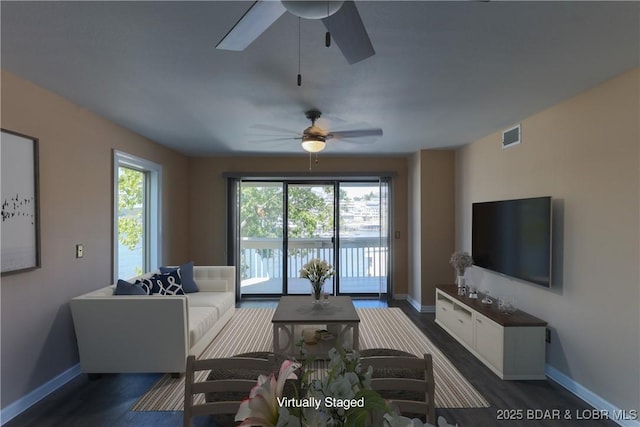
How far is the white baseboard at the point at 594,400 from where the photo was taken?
88.2 inches

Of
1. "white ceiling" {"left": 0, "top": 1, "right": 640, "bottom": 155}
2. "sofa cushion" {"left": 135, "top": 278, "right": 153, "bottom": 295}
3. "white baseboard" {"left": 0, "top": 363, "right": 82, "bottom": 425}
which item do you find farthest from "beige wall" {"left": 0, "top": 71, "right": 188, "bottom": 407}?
"sofa cushion" {"left": 135, "top": 278, "right": 153, "bottom": 295}

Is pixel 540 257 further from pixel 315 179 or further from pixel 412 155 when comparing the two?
pixel 315 179

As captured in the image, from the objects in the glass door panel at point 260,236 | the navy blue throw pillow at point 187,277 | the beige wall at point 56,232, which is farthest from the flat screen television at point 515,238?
the beige wall at point 56,232

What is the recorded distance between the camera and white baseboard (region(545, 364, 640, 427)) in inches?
88.2

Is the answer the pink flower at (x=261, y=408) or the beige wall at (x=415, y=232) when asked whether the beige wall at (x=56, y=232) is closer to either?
the pink flower at (x=261, y=408)

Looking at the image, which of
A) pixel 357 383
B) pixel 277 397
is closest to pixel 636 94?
pixel 357 383

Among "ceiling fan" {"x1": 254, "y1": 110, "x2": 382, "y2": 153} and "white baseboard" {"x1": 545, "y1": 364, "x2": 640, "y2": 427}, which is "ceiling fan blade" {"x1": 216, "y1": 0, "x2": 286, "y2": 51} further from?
"white baseboard" {"x1": 545, "y1": 364, "x2": 640, "y2": 427}

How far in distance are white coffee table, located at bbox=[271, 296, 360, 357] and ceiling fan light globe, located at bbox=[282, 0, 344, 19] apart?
2.33m

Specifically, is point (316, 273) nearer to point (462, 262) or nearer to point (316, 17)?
point (462, 262)

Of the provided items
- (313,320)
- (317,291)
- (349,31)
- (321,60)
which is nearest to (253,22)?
(349,31)

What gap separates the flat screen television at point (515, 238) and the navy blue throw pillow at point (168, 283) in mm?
3527

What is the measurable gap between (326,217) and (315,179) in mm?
682

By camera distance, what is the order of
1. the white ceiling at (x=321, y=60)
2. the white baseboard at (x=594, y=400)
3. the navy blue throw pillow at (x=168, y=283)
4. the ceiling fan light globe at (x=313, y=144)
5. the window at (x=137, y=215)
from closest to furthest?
1. the white ceiling at (x=321, y=60)
2. the white baseboard at (x=594, y=400)
3. the ceiling fan light globe at (x=313, y=144)
4. the navy blue throw pillow at (x=168, y=283)
5. the window at (x=137, y=215)

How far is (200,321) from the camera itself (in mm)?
3215
